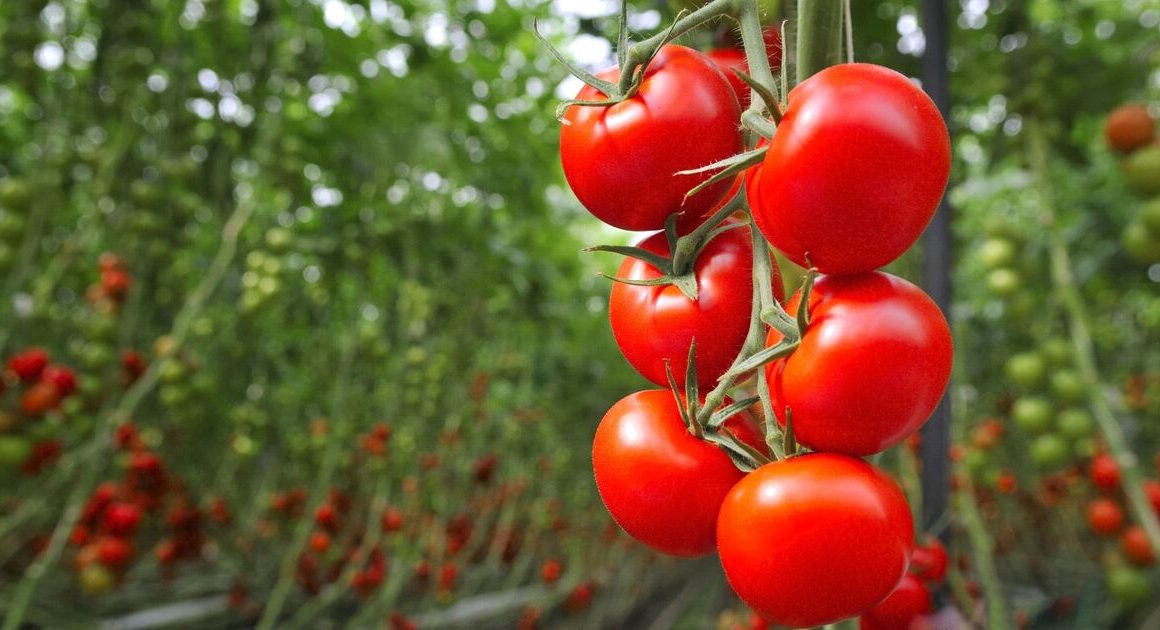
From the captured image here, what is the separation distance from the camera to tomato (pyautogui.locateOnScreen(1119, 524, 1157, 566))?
1.48m

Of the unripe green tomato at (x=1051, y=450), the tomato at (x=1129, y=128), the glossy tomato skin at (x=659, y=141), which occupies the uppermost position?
the glossy tomato skin at (x=659, y=141)

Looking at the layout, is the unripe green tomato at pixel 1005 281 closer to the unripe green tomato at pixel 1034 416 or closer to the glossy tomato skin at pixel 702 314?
the unripe green tomato at pixel 1034 416

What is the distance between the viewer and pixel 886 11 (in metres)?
1.24

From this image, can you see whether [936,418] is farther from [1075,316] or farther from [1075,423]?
[1075,423]

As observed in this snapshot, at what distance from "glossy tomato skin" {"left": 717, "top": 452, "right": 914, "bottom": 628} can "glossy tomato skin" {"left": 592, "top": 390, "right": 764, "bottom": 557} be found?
0.17 feet

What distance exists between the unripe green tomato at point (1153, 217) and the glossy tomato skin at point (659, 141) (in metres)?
1.41

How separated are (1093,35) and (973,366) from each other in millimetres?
1091

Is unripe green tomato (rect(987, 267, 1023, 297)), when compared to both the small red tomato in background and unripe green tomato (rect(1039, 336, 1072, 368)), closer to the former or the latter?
unripe green tomato (rect(1039, 336, 1072, 368))

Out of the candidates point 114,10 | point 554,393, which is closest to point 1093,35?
point 114,10

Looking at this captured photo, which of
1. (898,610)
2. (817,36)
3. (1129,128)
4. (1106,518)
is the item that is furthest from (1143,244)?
(817,36)

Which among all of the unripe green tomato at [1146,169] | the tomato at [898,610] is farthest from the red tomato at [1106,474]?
the tomato at [898,610]

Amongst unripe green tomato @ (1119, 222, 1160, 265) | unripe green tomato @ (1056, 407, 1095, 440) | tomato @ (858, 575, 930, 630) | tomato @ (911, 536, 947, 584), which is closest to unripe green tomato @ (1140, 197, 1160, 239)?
unripe green tomato @ (1119, 222, 1160, 265)

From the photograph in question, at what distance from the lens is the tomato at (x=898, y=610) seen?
0.49 m

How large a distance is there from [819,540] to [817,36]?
229mm
